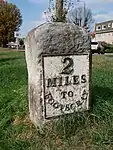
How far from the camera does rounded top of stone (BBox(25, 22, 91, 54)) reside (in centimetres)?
393

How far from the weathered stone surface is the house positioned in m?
72.3

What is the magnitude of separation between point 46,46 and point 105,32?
7724 centimetres

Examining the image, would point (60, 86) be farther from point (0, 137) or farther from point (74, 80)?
point (0, 137)

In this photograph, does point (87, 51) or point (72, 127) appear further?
point (87, 51)

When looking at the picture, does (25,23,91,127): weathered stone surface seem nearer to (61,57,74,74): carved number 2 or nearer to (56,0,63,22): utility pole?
(61,57,74,74): carved number 2

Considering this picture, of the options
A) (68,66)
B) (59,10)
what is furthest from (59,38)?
(59,10)

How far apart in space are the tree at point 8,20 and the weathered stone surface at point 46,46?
5124 centimetres

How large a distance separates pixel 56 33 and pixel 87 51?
59 cm

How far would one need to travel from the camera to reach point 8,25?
5403 centimetres

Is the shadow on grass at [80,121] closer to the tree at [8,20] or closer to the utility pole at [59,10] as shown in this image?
the utility pole at [59,10]

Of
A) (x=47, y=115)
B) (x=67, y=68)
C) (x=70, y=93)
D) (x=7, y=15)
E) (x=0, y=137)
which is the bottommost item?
(x=0, y=137)

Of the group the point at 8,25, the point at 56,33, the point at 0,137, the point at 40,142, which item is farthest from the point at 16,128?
the point at 8,25

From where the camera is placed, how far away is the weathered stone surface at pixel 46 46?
12.9 ft

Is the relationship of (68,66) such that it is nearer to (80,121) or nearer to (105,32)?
(80,121)
